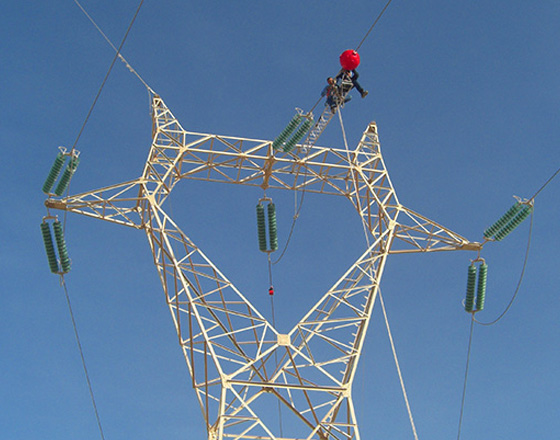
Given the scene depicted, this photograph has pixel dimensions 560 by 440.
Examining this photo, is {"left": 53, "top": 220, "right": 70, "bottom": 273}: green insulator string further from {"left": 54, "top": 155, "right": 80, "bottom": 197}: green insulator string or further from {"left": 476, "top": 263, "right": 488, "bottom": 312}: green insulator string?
{"left": 476, "top": 263, "right": 488, "bottom": 312}: green insulator string

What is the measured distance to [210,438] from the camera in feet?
77.2

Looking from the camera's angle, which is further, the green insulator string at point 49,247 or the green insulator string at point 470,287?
the green insulator string at point 470,287

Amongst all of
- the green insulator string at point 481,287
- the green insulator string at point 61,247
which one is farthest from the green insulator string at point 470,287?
the green insulator string at point 61,247

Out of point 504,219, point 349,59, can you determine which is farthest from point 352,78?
point 504,219

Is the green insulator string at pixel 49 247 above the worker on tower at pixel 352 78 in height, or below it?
below

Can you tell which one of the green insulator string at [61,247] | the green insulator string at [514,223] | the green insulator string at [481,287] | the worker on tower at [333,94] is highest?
the worker on tower at [333,94]

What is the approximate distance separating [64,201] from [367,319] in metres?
11.5

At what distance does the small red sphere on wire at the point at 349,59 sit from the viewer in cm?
2656

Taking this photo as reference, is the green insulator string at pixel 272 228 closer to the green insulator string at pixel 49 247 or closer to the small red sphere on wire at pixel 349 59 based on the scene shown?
A: the small red sphere on wire at pixel 349 59

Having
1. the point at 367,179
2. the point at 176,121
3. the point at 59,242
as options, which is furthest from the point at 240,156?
the point at 59,242

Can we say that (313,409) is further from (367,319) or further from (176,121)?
(176,121)

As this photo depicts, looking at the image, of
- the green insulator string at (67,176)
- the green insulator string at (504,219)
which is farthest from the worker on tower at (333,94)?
the green insulator string at (67,176)

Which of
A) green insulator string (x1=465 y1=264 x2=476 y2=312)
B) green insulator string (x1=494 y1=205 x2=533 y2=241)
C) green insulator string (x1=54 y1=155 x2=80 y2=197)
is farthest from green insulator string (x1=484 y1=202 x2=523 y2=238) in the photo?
green insulator string (x1=54 y1=155 x2=80 y2=197)

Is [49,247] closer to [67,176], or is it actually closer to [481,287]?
[67,176]
